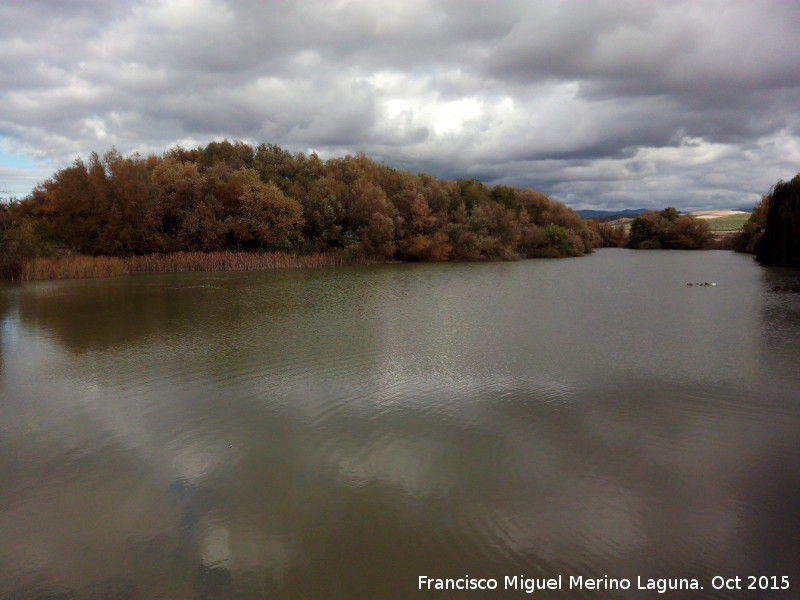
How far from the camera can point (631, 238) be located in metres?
92.7

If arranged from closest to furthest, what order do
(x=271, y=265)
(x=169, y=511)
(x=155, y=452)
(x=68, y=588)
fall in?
(x=68, y=588) → (x=169, y=511) → (x=155, y=452) → (x=271, y=265)

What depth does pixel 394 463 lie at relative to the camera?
5.31 m

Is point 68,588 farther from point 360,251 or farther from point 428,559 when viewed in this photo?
point 360,251

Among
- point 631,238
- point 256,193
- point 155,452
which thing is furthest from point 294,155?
point 631,238

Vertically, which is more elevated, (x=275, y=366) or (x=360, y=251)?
(x=360, y=251)

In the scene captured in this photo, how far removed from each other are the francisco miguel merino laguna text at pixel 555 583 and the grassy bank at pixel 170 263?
34191 millimetres

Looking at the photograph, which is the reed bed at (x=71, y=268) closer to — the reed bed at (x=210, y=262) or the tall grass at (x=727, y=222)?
the reed bed at (x=210, y=262)

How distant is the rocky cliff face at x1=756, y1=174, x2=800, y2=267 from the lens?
34531mm

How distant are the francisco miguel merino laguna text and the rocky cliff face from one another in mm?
39605

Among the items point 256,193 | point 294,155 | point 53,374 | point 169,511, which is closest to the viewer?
point 169,511

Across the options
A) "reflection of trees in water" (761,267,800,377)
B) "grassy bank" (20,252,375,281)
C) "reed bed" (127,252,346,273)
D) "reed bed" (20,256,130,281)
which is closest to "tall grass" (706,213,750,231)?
"grassy bank" (20,252,375,281)

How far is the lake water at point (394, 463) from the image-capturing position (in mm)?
3756

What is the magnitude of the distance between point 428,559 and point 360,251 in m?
40.1

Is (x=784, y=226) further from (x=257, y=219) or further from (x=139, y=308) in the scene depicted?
(x=139, y=308)
